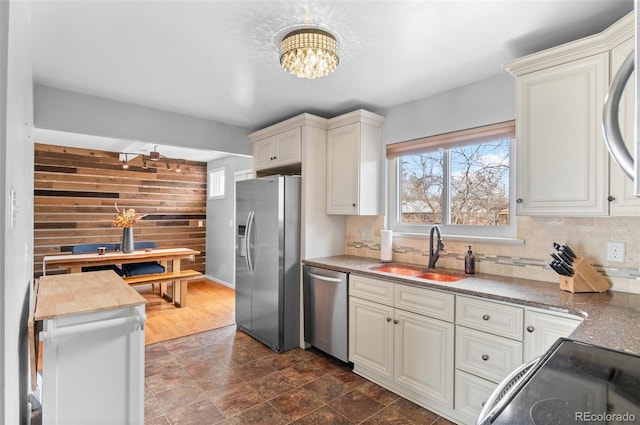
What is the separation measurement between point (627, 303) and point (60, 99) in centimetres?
413

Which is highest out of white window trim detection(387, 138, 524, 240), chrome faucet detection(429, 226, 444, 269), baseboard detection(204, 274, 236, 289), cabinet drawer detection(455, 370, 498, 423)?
white window trim detection(387, 138, 524, 240)

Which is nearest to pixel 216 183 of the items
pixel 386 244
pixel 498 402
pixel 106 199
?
pixel 106 199

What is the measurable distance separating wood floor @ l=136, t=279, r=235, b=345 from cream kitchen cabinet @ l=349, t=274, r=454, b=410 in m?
1.94

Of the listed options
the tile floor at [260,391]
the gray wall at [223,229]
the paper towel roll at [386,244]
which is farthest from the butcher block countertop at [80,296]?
the gray wall at [223,229]

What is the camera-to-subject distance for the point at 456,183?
2783mm

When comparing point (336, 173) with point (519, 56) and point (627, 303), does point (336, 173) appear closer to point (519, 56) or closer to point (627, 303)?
point (519, 56)

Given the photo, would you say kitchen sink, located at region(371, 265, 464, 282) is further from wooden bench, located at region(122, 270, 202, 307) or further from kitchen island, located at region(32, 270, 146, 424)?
wooden bench, located at region(122, 270, 202, 307)

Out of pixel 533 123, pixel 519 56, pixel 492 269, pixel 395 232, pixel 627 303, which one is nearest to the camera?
pixel 627 303

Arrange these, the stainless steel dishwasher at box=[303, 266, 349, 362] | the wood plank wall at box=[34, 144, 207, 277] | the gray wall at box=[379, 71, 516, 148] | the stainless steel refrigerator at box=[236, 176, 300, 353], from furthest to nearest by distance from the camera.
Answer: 1. the wood plank wall at box=[34, 144, 207, 277]
2. the stainless steel refrigerator at box=[236, 176, 300, 353]
3. the stainless steel dishwasher at box=[303, 266, 349, 362]
4. the gray wall at box=[379, 71, 516, 148]

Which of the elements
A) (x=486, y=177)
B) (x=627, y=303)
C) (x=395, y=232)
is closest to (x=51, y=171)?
(x=395, y=232)

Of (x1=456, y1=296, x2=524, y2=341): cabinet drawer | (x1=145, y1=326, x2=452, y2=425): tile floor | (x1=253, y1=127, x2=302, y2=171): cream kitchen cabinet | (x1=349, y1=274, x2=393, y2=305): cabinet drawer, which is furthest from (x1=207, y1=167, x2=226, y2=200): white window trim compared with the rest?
(x1=456, y1=296, x2=524, y2=341): cabinet drawer

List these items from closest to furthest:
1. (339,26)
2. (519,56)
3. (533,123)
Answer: (339,26) → (533,123) → (519,56)

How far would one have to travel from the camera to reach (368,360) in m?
2.55

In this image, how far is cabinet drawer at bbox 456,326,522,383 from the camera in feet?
5.90
